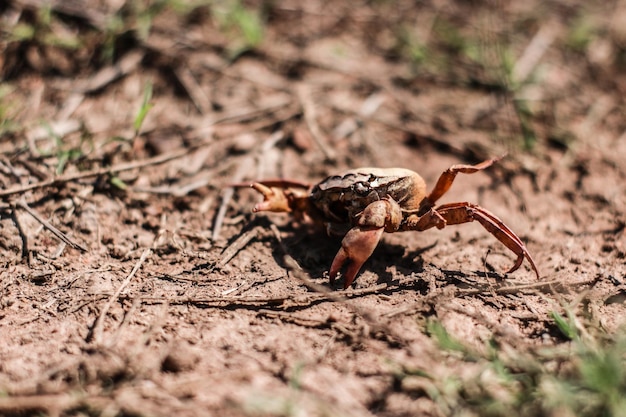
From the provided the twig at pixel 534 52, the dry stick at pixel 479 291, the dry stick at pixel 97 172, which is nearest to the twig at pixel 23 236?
the dry stick at pixel 97 172

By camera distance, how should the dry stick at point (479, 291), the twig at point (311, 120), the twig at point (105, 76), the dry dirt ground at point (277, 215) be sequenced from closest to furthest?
the dry dirt ground at point (277, 215)
the dry stick at point (479, 291)
the twig at point (311, 120)
the twig at point (105, 76)

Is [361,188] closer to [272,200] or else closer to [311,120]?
[272,200]

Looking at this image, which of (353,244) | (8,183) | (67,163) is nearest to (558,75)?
(353,244)

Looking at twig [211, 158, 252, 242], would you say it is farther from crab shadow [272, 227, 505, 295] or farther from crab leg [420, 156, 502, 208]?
crab leg [420, 156, 502, 208]

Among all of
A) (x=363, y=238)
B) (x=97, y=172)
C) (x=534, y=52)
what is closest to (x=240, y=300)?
(x=363, y=238)

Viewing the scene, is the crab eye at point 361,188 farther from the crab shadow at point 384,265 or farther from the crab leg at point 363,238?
the crab shadow at point 384,265

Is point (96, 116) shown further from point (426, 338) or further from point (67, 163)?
point (426, 338)
